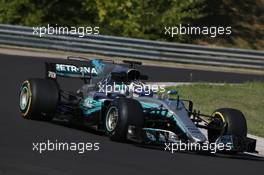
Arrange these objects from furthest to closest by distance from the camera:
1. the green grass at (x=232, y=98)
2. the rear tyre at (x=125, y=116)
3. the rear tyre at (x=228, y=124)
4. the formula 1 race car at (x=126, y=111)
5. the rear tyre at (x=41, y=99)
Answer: the green grass at (x=232, y=98) → the rear tyre at (x=41, y=99) → the rear tyre at (x=228, y=124) → the formula 1 race car at (x=126, y=111) → the rear tyre at (x=125, y=116)

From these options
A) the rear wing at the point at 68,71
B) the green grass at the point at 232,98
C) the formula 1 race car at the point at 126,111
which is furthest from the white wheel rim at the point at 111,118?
the green grass at the point at 232,98

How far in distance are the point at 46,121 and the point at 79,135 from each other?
159 centimetres

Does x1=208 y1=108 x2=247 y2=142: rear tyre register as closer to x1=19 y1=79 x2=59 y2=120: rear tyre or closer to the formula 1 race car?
the formula 1 race car

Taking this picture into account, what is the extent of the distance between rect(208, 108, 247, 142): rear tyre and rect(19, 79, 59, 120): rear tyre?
9.88 ft

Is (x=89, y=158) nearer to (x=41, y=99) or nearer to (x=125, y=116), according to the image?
(x=125, y=116)

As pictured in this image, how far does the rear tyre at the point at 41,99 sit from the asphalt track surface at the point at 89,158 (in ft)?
0.62

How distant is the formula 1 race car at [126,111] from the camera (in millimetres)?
→ 14062

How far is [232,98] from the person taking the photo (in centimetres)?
2348

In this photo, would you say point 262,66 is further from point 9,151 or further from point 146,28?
point 9,151

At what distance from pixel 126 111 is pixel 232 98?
32.9ft

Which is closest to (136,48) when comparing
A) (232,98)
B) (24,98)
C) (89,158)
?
(232,98)

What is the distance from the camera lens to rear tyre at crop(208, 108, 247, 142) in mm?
14805

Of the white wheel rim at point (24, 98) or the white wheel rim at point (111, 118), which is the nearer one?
the white wheel rim at point (111, 118)

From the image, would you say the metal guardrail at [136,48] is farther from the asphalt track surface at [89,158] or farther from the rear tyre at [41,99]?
the rear tyre at [41,99]
